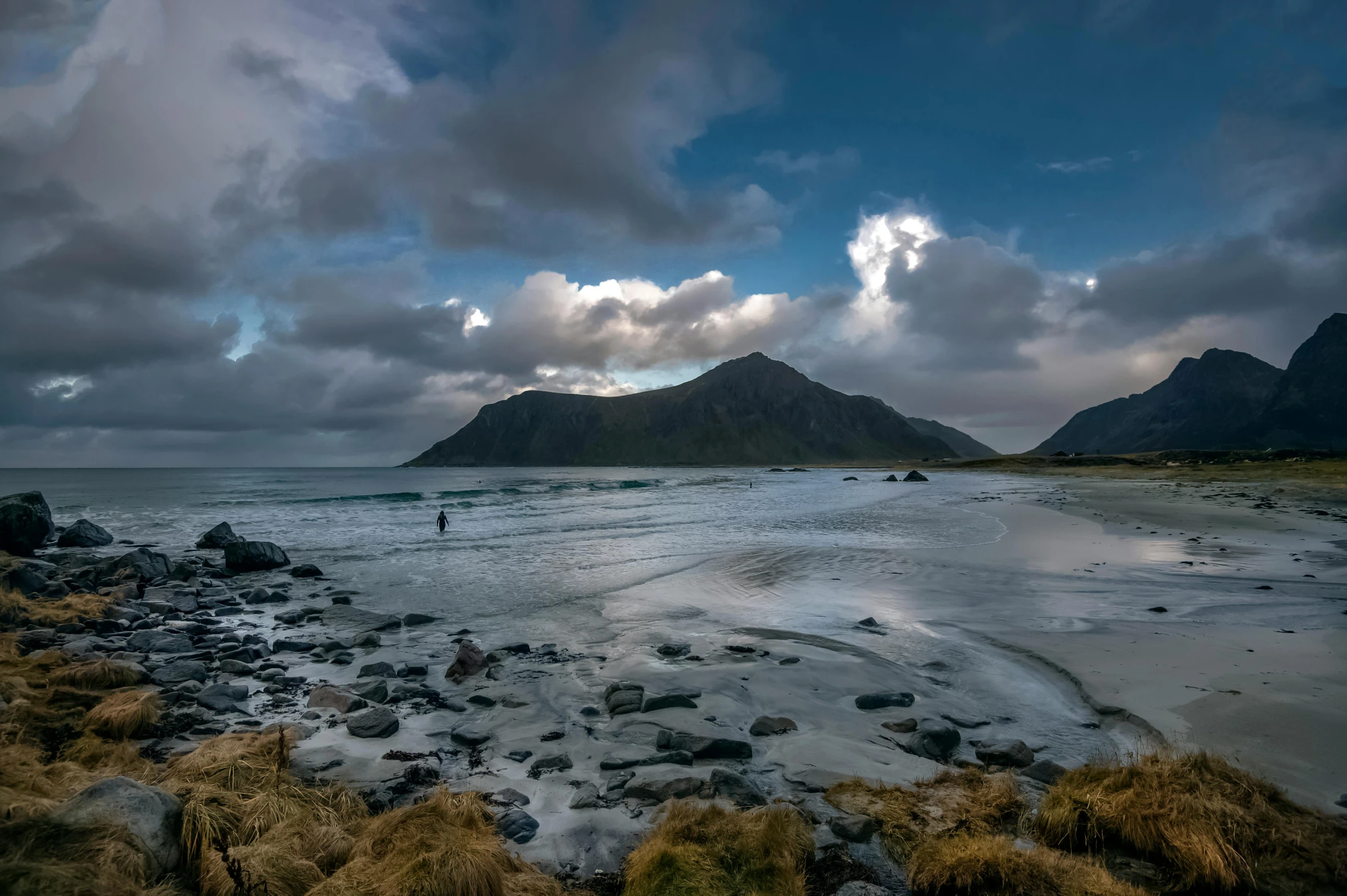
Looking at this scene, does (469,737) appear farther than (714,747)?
Yes

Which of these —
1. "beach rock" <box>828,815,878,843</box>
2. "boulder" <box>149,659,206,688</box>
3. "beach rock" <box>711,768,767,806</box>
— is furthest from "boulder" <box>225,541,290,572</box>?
"beach rock" <box>828,815,878,843</box>

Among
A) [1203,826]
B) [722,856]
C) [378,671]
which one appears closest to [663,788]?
[722,856]

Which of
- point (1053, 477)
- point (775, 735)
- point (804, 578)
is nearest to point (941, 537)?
point (804, 578)

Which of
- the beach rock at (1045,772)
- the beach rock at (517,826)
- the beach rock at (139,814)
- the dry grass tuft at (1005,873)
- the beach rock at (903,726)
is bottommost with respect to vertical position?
the beach rock at (903,726)

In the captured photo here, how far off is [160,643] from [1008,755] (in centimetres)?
1571

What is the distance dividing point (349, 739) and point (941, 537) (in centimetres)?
2528

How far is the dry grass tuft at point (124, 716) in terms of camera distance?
729 cm

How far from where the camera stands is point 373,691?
368 inches

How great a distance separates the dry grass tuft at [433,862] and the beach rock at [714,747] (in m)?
2.51

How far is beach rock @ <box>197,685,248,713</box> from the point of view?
8.73 m

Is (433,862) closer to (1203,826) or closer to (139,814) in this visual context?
(139,814)

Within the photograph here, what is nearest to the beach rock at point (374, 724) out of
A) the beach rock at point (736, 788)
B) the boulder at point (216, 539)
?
the beach rock at point (736, 788)

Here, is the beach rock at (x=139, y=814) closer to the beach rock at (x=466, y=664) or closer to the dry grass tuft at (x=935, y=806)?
the dry grass tuft at (x=935, y=806)

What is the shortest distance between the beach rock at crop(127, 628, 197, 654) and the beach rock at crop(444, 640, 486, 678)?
5.94 meters
